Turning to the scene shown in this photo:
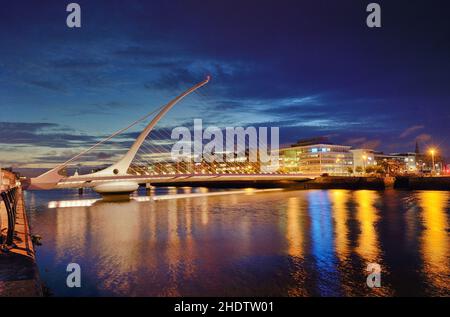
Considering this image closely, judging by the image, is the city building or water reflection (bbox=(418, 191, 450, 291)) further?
the city building

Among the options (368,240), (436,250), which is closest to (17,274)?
(368,240)

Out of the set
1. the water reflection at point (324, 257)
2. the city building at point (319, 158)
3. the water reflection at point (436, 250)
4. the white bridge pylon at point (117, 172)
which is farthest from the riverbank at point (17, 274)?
the city building at point (319, 158)

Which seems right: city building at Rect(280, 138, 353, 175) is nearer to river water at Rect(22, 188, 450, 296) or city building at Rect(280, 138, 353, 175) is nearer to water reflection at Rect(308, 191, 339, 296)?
river water at Rect(22, 188, 450, 296)

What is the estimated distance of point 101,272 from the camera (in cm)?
1088

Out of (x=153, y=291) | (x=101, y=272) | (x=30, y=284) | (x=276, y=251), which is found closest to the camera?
(x=30, y=284)

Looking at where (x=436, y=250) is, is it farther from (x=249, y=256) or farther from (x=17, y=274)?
(x=17, y=274)

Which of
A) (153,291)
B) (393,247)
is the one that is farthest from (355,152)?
(153,291)

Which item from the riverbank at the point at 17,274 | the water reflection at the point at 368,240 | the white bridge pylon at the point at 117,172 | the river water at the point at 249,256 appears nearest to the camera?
the riverbank at the point at 17,274

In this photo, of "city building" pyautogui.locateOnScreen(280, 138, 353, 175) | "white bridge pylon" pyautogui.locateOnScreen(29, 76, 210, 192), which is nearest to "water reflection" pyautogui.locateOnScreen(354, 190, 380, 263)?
"white bridge pylon" pyautogui.locateOnScreen(29, 76, 210, 192)

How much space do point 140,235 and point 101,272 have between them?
7.11 meters

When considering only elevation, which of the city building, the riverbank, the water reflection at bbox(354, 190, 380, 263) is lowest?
the water reflection at bbox(354, 190, 380, 263)

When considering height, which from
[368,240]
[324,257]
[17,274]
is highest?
[17,274]

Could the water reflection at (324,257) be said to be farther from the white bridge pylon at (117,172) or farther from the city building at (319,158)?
the city building at (319,158)
